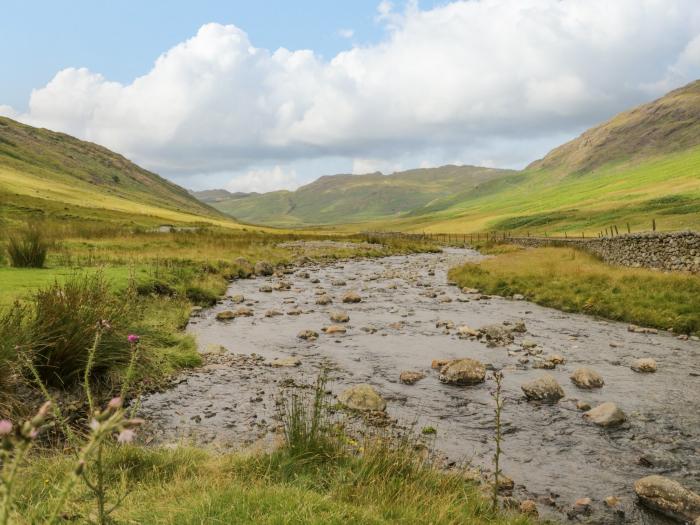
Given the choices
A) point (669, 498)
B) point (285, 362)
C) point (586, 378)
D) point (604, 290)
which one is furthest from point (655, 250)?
point (669, 498)

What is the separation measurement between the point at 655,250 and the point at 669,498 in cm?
2648

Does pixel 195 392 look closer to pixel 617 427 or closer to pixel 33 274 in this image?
pixel 617 427

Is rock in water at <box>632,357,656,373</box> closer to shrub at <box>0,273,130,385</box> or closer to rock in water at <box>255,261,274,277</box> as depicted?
shrub at <box>0,273,130,385</box>

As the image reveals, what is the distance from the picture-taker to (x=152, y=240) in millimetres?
40781

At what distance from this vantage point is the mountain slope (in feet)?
259

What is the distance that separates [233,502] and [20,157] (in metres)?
180

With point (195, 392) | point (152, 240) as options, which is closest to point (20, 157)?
point (152, 240)

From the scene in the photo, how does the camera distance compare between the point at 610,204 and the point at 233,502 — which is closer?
the point at 233,502

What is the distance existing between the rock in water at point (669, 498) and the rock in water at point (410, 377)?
5.51m

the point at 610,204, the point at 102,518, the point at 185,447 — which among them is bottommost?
the point at 185,447

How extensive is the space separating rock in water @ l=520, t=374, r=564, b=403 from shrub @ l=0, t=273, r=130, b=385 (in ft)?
28.9

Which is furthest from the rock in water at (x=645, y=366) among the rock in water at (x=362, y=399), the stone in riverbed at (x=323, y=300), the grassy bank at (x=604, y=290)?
the stone in riverbed at (x=323, y=300)

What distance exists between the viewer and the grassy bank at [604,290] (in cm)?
1845

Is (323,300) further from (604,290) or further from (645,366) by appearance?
(645,366)
